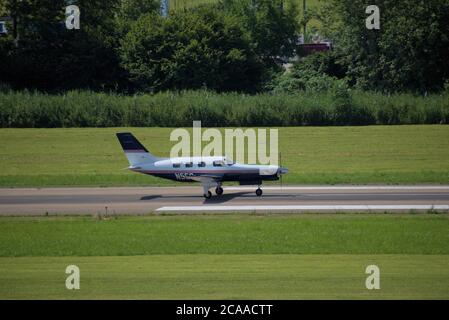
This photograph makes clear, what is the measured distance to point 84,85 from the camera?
78.4 meters

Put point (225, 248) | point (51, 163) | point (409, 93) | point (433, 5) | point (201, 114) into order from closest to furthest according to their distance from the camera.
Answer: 1. point (225, 248)
2. point (51, 163)
3. point (201, 114)
4. point (409, 93)
5. point (433, 5)

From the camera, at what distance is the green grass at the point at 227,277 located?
19469mm

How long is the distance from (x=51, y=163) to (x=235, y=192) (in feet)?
57.7

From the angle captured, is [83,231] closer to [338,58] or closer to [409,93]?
[409,93]

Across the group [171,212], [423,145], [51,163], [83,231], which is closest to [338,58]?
[423,145]

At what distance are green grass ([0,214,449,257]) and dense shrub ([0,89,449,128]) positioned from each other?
3257 centimetres

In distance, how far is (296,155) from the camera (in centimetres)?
5350

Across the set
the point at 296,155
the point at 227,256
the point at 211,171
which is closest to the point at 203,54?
the point at 296,155

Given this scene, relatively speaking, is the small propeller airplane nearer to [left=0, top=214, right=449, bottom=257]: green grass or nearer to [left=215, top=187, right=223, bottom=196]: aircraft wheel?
[left=215, top=187, right=223, bottom=196]: aircraft wheel

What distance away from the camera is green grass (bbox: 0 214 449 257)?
2556 centimetres

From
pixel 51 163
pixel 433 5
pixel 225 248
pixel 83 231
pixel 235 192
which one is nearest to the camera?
pixel 225 248

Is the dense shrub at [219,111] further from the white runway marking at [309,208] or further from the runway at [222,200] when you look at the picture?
the white runway marking at [309,208]

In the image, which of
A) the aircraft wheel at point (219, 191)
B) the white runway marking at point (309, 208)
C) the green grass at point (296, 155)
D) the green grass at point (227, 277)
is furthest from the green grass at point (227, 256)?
the green grass at point (296, 155)

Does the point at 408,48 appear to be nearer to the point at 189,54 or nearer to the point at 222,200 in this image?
the point at 189,54
